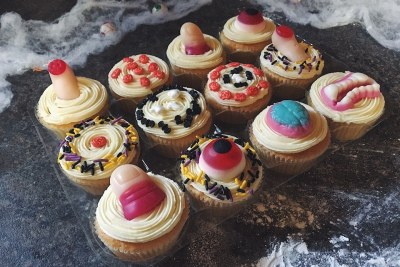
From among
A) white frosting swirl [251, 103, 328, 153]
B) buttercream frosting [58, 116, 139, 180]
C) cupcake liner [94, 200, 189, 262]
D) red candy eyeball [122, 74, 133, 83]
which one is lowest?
cupcake liner [94, 200, 189, 262]

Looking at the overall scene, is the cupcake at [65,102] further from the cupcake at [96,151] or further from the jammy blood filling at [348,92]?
the jammy blood filling at [348,92]

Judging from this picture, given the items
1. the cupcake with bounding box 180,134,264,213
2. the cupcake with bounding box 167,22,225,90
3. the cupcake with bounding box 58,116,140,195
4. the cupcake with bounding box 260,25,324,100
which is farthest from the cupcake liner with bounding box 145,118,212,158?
the cupcake with bounding box 260,25,324,100

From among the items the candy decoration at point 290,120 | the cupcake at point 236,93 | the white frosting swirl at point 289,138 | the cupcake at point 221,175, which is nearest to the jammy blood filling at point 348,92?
the white frosting swirl at point 289,138

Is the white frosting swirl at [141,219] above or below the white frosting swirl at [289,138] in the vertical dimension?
below

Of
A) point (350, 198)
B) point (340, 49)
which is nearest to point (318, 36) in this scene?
point (340, 49)

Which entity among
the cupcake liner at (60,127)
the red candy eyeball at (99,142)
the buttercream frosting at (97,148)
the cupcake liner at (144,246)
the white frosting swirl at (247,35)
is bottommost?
the cupcake liner at (144,246)

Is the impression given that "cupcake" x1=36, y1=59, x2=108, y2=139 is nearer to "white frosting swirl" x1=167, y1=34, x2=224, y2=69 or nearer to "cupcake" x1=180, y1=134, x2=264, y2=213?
"white frosting swirl" x1=167, y1=34, x2=224, y2=69
